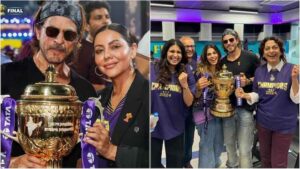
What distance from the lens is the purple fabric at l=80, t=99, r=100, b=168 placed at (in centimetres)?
205

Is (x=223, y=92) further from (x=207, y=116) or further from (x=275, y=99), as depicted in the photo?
(x=275, y=99)

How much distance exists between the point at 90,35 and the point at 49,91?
0.46m

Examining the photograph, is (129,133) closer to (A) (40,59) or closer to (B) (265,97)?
(A) (40,59)

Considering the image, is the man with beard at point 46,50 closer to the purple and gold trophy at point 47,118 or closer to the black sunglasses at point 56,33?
the black sunglasses at point 56,33

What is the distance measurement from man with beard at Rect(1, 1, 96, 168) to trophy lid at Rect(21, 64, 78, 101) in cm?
16

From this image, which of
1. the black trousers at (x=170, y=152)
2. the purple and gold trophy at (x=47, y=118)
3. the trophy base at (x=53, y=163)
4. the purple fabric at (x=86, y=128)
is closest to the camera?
the purple and gold trophy at (x=47, y=118)

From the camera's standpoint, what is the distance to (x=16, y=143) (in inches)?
81.1

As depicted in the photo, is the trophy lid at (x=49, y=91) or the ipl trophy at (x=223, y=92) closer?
the trophy lid at (x=49, y=91)

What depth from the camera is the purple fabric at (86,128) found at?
205cm

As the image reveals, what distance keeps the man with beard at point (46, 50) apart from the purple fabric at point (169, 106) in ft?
1.54

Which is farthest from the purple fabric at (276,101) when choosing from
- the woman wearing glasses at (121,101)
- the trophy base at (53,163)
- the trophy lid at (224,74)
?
the trophy base at (53,163)

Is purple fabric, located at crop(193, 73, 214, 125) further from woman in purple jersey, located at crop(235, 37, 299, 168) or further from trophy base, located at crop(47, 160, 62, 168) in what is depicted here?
trophy base, located at crop(47, 160, 62, 168)

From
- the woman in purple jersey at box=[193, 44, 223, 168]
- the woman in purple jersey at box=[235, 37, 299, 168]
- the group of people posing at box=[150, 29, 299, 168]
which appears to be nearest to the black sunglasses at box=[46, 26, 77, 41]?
the group of people posing at box=[150, 29, 299, 168]

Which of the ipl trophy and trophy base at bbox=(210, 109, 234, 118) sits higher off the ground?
the ipl trophy
